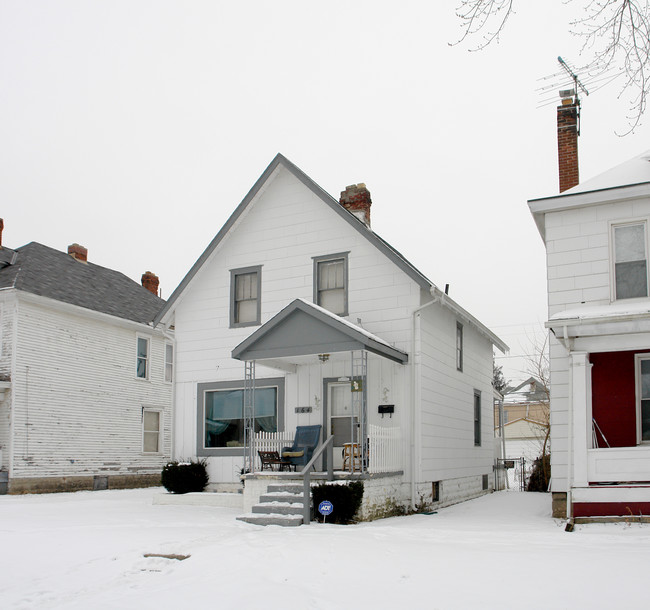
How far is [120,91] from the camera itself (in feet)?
A: 52.7

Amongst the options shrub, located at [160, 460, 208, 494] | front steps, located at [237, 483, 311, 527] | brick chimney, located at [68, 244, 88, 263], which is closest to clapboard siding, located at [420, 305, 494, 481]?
front steps, located at [237, 483, 311, 527]

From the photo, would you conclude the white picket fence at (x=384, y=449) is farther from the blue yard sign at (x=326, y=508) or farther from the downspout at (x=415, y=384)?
the blue yard sign at (x=326, y=508)

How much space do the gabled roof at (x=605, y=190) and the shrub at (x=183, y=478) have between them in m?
9.51

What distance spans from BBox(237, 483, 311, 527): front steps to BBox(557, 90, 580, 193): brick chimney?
28.4ft

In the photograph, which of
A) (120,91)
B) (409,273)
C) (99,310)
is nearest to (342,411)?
(409,273)

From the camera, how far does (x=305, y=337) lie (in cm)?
1448

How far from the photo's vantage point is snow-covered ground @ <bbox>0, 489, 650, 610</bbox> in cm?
729

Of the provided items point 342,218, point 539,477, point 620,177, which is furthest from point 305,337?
point 539,477

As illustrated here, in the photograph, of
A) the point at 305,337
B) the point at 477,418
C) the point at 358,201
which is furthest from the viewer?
the point at 477,418

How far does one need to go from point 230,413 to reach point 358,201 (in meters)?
6.26

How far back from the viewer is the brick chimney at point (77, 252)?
27562 millimetres

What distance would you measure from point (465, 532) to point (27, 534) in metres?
6.89

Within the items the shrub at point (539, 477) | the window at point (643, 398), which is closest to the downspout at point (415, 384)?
the window at point (643, 398)

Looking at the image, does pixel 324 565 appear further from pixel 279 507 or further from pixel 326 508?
pixel 279 507
